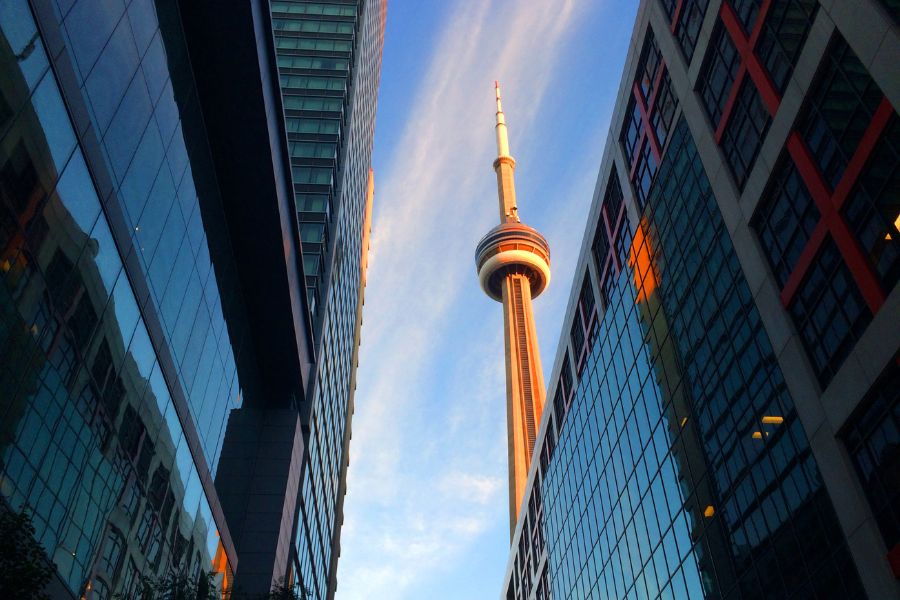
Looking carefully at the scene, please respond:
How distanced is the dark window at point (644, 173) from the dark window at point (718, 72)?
20.3 ft

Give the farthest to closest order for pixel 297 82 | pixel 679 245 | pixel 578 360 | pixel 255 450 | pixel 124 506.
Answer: pixel 297 82 < pixel 578 360 < pixel 255 450 < pixel 679 245 < pixel 124 506

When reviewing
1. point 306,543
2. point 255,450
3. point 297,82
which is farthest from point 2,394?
point 297,82

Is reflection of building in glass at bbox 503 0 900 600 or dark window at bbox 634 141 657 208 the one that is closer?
reflection of building in glass at bbox 503 0 900 600

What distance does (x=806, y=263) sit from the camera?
26750 millimetres

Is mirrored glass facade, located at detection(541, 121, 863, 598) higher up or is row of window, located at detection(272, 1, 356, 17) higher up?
row of window, located at detection(272, 1, 356, 17)

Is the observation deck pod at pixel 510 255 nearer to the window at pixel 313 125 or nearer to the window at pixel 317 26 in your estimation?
the window at pixel 317 26

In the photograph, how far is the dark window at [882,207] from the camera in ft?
74.1

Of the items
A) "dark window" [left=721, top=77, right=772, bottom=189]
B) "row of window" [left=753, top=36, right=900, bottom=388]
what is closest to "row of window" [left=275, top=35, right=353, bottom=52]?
"dark window" [left=721, top=77, right=772, bottom=189]

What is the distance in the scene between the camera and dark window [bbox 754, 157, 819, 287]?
27375mm

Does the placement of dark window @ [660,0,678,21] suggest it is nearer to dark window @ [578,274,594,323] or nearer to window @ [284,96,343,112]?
dark window @ [578,274,594,323]

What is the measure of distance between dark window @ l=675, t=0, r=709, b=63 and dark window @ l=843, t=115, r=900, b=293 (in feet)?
49.2

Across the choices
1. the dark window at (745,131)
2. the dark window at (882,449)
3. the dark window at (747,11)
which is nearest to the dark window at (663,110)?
the dark window at (745,131)

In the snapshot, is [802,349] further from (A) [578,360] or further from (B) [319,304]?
(B) [319,304]

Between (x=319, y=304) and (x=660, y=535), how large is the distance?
25617 mm
